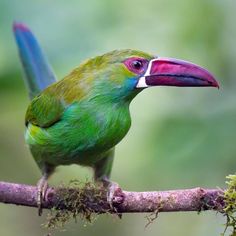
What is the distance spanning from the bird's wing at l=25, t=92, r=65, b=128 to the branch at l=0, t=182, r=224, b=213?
0.43 metres

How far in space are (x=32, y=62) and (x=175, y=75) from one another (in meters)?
1.50

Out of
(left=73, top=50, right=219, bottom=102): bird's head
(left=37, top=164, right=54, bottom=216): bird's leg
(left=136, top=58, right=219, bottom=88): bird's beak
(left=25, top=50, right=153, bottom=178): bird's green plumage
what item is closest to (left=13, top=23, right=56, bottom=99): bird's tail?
(left=37, top=164, right=54, bottom=216): bird's leg

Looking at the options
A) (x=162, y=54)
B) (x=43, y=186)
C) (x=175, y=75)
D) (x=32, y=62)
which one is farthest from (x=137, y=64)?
(x=32, y=62)

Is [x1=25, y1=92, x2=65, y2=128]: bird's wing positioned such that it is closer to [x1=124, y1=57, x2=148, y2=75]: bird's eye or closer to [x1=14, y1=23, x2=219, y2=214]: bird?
[x1=14, y1=23, x2=219, y2=214]: bird

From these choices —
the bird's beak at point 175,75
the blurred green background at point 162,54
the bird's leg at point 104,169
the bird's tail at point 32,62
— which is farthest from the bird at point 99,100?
the bird's tail at point 32,62

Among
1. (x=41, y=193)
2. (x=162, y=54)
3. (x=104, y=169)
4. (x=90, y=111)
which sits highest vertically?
(x=162, y=54)

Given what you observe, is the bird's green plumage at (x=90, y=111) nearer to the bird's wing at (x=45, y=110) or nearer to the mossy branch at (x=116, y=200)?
the bird's wing at (x=45, y=110)

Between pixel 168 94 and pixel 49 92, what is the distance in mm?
846

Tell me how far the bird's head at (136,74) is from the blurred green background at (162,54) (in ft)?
1.83

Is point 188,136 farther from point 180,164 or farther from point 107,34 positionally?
point 107,34

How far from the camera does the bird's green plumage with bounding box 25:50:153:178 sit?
135 inches

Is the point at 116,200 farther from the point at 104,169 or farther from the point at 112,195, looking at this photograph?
the point at 104,169

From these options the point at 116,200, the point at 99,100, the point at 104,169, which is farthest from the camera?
the point at 104,169

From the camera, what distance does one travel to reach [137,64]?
3.42m
